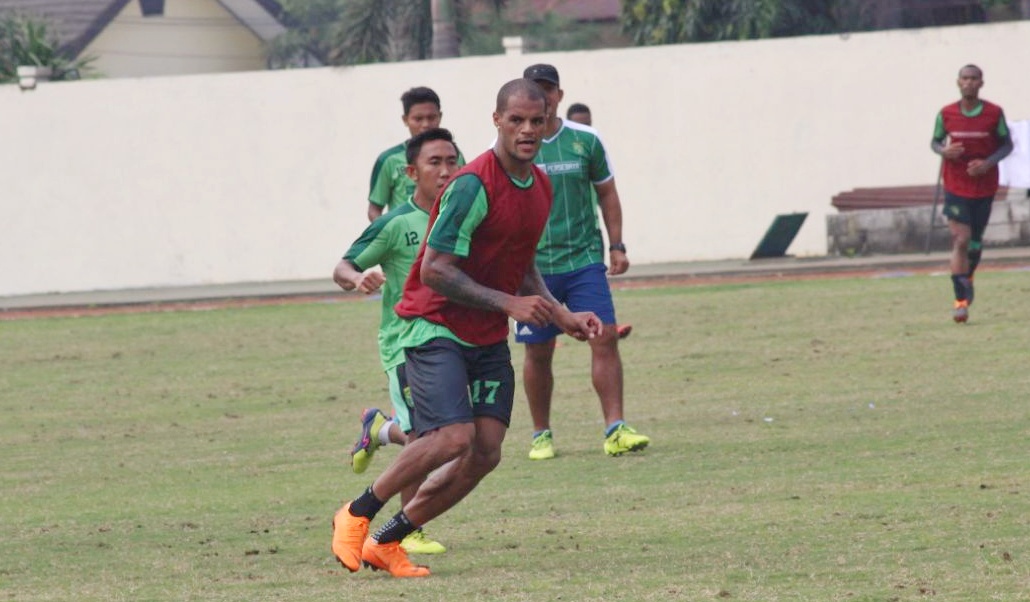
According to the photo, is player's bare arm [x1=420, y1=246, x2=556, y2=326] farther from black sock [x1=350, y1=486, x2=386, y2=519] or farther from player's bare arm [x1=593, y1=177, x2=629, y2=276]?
player's bare arm [x1=593, y1=177, x2=629, y2=276]

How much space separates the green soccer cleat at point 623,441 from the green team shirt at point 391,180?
69.9 inches

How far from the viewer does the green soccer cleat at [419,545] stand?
24.3 feet

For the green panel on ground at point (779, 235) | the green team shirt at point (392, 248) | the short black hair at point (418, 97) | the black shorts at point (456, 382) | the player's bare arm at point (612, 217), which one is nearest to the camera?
the black shorts at point (456, 382)

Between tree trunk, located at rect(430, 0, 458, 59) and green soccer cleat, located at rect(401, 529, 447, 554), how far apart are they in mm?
22802

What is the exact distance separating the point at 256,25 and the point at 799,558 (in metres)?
46.2

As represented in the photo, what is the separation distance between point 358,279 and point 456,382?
0.62m

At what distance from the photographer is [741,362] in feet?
46.4

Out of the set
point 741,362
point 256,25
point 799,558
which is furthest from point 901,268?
point 256,25

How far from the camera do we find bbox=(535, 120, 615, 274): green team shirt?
1011 cm

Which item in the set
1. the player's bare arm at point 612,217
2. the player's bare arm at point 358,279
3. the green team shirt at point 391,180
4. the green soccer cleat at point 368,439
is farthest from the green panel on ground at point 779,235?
the player's bare arm at point 358,279

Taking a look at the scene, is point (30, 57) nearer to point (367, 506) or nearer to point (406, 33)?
point (406, 33)

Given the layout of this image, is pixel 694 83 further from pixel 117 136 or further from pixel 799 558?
pixel 799 558

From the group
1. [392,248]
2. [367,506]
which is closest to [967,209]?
[392,248]

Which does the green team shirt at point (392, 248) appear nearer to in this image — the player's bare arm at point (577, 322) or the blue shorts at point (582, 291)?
the player's bare arm at point (577, 322)
